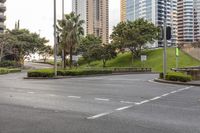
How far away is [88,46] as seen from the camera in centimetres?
9312

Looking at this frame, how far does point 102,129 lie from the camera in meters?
9.02

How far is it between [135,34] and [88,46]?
18065 mm

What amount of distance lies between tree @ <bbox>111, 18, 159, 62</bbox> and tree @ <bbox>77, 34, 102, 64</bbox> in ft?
21.0

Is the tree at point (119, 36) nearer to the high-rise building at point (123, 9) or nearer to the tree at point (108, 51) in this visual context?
the tree at point (108, 51)

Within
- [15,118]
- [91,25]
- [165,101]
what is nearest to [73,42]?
[165,101]

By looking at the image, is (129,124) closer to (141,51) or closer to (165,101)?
(165,101)

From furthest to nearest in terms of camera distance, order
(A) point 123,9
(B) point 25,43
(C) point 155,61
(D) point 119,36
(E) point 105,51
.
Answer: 1. (A) point 123,9
2. (B) point 25,43
3. (C) point 155,61
4. (D) point 119,36
5. (E) point 105,51

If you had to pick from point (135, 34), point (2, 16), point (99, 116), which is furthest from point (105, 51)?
point (99, 116)

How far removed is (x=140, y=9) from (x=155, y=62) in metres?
17.4

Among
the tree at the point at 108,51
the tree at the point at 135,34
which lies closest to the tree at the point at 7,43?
the tree at the point at 108,51

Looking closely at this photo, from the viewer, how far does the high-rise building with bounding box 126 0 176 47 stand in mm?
69125

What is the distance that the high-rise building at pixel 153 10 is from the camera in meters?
69.1

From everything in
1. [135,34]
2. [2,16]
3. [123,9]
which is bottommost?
[135,34]

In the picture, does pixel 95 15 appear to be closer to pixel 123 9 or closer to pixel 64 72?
pixel 123 9
